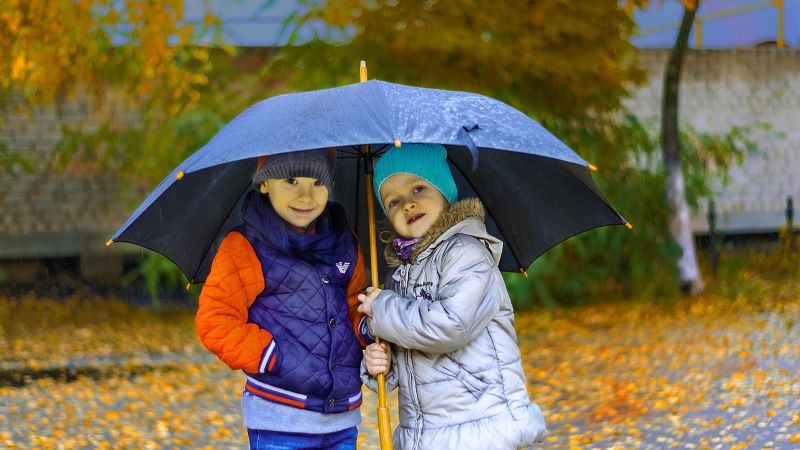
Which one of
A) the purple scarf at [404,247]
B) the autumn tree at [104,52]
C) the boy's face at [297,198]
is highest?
the autumn tree at [104,52]

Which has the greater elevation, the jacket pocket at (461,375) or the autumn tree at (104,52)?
the autumn tree at (104,52)

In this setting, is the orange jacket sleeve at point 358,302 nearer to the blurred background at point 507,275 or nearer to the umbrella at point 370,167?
the umbrella at point 370,167

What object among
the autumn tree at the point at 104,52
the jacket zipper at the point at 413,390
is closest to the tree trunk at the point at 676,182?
the autumn tree at the point at 104,52

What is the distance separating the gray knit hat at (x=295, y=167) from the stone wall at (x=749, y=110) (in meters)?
12.4

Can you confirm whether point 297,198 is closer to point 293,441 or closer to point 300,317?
Result: point 300,317

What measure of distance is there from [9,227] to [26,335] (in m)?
3.14

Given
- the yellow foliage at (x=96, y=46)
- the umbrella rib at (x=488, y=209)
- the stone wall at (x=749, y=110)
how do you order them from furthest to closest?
the stone wall at (x=749, y=110) → the yellow foliage at (x=96, y=46) → the umbrella rib at (x=488, y=209)

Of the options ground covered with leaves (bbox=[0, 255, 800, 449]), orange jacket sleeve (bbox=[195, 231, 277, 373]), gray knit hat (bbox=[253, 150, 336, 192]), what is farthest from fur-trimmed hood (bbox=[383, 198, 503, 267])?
ground covered with leaves (bbox=[0, 255, 800, 449])

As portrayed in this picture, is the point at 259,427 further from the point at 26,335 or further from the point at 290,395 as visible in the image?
the point at 26,335

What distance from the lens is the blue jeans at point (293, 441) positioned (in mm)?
2883

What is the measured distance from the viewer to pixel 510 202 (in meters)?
3.32

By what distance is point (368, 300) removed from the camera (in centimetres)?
284

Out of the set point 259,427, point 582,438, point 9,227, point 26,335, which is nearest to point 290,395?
point 259,427

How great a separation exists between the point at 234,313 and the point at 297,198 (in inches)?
15.7
